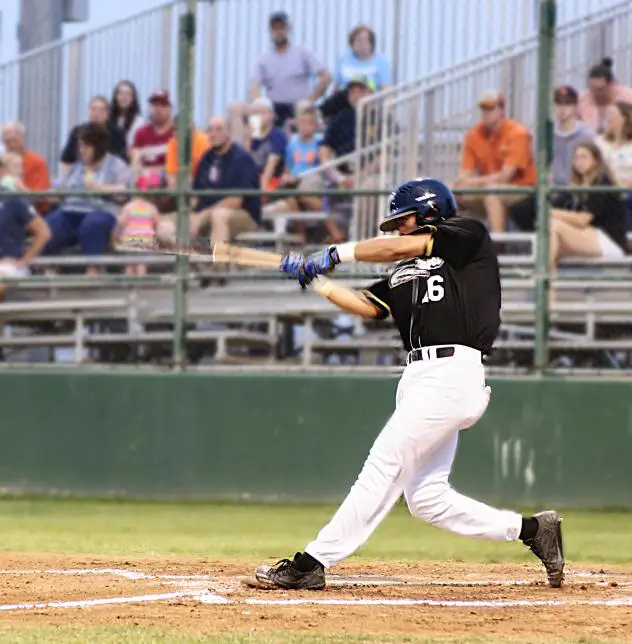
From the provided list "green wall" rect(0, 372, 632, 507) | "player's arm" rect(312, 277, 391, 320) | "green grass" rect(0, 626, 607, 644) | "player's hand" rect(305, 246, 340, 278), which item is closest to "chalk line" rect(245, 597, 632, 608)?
"green grass" rect(0, 626, 607, 644)

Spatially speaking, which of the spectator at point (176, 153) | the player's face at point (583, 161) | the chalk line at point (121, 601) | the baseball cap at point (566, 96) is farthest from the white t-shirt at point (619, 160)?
the chalk line at point (121, 601)

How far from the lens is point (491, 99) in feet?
40.7

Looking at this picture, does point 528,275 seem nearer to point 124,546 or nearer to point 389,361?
point 389,361

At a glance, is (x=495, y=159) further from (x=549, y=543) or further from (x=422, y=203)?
(x=549, y=543)

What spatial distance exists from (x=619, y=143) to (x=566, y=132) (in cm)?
42

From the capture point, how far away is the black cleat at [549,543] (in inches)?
282

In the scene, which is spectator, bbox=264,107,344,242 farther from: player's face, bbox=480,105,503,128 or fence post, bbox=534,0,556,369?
fence post, bbox=534,0,556,369

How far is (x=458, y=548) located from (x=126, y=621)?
4.19 m

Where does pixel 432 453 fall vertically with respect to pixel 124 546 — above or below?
above

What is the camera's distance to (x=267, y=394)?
12.6 m

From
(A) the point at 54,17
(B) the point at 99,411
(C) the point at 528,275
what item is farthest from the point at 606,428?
(A) the point at 54,17

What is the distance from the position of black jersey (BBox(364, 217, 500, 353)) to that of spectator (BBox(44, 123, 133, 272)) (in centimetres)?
637

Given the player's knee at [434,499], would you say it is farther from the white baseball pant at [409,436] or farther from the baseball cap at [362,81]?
the baseball cap at [362,81]

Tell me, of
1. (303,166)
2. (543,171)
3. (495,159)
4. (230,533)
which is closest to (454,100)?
(495,159)
